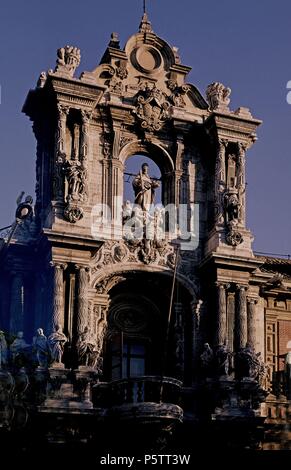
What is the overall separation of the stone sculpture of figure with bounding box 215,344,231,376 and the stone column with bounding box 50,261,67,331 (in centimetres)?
512

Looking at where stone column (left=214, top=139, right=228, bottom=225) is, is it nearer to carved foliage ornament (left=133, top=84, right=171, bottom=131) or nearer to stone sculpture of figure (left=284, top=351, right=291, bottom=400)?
carved foliage ornament (left=133, top=84, right=171, bottom=131)

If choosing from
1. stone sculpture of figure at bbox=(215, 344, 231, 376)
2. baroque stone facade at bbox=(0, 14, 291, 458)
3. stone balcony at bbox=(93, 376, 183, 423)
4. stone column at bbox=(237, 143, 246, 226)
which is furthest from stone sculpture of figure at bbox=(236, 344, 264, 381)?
stone column at bbox=(237, 143, 246, 226)

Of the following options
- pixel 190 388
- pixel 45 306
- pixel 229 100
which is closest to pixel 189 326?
pixel 190 388

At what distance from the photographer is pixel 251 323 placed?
35469 mm

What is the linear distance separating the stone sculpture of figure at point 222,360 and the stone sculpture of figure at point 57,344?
16.4 ft

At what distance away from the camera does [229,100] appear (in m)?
37.4

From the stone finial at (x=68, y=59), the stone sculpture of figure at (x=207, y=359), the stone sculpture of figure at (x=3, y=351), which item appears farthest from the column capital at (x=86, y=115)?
the stone sculpture of figure at (x=207, y=359)

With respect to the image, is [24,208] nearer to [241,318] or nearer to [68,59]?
[68,59]

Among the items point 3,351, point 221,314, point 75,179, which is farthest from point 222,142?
point 3,351

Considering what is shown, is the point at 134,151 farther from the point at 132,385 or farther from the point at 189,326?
the point at 132,385

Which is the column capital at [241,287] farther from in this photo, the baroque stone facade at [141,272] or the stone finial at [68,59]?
the stone finial at [68,59]

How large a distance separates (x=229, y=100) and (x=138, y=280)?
7262 millimetres

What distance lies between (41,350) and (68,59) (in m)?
9.87

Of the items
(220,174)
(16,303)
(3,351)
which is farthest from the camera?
(220,174)
